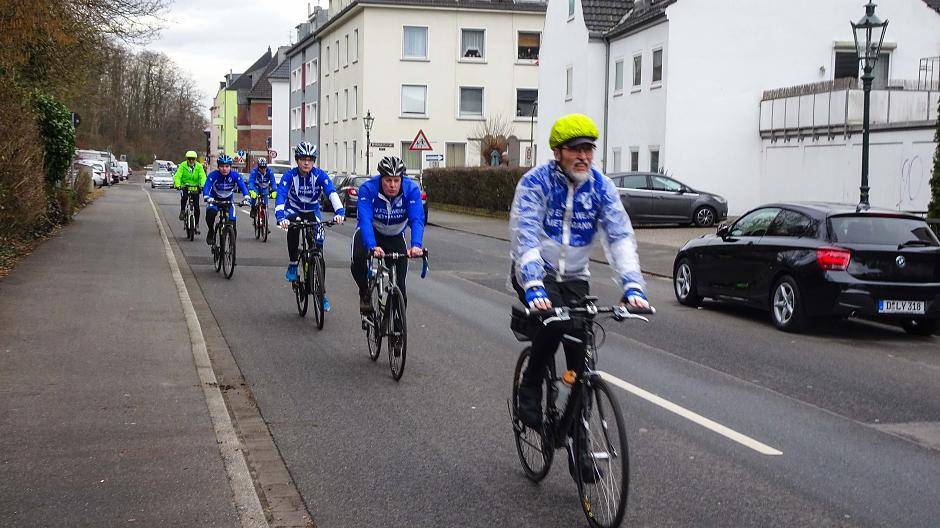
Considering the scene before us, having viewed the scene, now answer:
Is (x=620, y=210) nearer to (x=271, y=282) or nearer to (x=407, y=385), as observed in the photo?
(x=407, y=385)

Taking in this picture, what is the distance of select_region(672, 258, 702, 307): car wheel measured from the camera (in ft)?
49.9

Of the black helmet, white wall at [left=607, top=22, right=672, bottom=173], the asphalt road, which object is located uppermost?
white wall at [left=607, top=22, right=672, bottom=173]

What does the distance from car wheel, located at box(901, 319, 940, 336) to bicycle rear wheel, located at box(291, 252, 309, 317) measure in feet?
22.9

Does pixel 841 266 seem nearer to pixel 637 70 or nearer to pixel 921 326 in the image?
pixel 921 326

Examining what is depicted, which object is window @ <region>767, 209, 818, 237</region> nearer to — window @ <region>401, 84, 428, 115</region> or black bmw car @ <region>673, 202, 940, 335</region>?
black bmw car @ <region>673, 202, 940, 335</region>

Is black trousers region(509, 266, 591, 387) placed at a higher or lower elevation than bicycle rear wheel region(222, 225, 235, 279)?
higher

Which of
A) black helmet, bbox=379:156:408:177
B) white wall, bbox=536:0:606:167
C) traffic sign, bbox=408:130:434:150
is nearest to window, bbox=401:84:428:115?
white wall, bbox=536:0:606:167

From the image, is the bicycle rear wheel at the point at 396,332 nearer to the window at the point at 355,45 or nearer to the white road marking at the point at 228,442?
the white road marking at the point at 228,442

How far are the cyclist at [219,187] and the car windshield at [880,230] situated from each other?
9489 mm

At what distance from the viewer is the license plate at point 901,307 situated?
12.2m

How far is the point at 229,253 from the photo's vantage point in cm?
1725

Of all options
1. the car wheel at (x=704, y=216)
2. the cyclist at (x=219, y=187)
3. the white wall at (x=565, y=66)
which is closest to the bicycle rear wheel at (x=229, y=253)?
the cyclist at (x=219, y=187)

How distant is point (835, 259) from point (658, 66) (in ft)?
81.5

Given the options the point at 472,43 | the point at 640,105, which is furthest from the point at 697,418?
the point at 472,43
